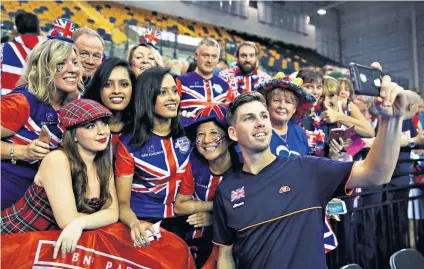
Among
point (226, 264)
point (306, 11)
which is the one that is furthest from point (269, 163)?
point (306, 11)

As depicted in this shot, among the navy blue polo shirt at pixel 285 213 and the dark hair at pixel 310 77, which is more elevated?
the dark hair at pixel 310 77

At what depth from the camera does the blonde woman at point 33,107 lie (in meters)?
Result: 2.32

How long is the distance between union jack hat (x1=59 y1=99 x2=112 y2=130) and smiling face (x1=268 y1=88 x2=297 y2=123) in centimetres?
124

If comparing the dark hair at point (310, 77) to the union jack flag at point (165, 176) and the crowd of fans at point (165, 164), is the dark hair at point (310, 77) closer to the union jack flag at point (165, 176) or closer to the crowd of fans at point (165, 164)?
the crowd of fans at point (165, 164)

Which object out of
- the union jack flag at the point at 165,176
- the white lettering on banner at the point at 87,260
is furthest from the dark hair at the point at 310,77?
the white lettering on banner at the point at 87,260

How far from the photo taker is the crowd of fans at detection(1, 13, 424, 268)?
2.00 metres

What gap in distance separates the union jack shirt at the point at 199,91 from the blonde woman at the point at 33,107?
1702 millimetres

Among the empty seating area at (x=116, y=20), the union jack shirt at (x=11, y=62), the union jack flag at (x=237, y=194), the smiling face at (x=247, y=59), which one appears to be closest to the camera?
the union jack flag at (x=237, y=194)

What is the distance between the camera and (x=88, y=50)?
10.8ft

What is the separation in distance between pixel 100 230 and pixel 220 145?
0.89 m

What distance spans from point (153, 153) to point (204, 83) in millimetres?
1996

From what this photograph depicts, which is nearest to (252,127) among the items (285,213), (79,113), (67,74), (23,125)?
(285,213)

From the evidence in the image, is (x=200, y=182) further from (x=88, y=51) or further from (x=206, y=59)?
(x=206, y=59)

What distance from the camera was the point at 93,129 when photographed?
217cm
